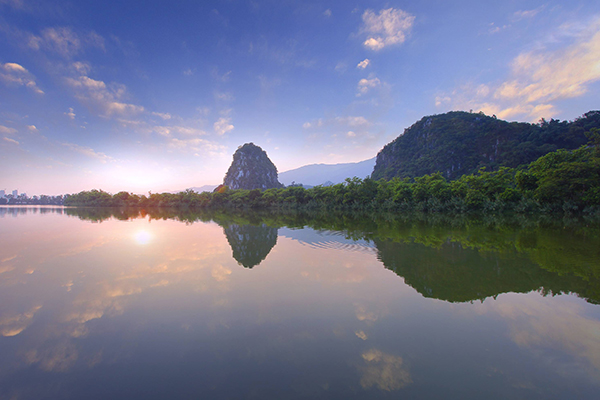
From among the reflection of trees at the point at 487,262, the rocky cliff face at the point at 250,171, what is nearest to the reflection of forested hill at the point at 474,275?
the reflection of trees at the point at 487,262

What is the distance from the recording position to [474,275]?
606 cm

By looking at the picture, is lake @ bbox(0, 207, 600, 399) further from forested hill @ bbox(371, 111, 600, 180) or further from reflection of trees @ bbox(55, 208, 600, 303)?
forested hill @ bbox(371, 111, 600, 180)

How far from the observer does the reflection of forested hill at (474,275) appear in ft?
16.8

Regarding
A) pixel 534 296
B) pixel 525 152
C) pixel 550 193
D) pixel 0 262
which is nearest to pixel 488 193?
pixel 550 193

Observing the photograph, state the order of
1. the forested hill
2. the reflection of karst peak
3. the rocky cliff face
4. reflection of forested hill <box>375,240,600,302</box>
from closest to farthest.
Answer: reflection of forested hill <box>375,240,600,302</box>
the reflection of karst peak
the forested hill
the rocky cliff face

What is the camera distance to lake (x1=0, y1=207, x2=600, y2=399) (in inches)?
106

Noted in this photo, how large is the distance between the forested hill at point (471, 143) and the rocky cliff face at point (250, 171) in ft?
206

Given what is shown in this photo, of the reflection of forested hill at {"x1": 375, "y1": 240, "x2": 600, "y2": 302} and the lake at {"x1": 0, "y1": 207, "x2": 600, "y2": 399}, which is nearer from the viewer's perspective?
the lake at {"x1": 0, "y1": 207, "x2": 600, "y2": 399}

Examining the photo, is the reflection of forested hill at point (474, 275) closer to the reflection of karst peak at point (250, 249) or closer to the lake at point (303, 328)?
the lake at point (303, 328)

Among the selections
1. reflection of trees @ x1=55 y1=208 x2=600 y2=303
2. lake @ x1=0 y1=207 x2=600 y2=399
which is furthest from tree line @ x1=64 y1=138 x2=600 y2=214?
lake @ x1=0 y1=207 x2=600 y2=399

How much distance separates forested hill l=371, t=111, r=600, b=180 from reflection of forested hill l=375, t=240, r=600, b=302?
249 ft

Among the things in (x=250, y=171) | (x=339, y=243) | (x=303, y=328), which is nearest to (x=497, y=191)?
(x=339, y=243)

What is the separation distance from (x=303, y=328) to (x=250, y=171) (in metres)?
141

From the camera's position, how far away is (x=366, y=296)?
4.95 meters
